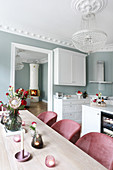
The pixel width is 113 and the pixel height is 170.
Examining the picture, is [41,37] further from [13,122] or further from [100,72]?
[13,122]

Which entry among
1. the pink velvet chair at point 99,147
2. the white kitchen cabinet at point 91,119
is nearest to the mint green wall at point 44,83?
the white kitchen cabinet at point 91,119

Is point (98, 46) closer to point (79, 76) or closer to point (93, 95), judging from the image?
point (79, 76)

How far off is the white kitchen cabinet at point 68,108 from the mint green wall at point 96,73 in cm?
89

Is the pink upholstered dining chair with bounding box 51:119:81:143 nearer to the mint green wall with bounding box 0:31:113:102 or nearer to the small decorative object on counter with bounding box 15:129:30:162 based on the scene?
the small decorative object on counter with bounding box 15:129:30:162

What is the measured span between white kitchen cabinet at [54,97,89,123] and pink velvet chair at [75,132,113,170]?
250 cm

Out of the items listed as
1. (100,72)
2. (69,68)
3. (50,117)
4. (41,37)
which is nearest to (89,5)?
(41,37)

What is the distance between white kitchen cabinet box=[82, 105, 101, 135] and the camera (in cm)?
234

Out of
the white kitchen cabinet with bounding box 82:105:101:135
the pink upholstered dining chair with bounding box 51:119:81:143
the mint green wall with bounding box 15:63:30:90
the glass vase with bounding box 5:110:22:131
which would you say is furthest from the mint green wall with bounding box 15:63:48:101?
the glass vase with bounding box 5:110:22:131

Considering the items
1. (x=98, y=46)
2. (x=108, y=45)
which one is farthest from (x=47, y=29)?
(x=108, y=45)

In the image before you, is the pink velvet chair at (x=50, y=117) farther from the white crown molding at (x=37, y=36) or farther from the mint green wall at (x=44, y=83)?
the mint green wall at (x=44, y=83)

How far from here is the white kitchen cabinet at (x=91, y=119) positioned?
2338 mm

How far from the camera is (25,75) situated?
8703 millimetres

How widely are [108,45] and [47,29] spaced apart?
246cm

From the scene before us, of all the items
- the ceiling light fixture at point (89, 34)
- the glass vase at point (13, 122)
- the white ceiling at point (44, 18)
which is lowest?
the glass vase at point (13, 122)
